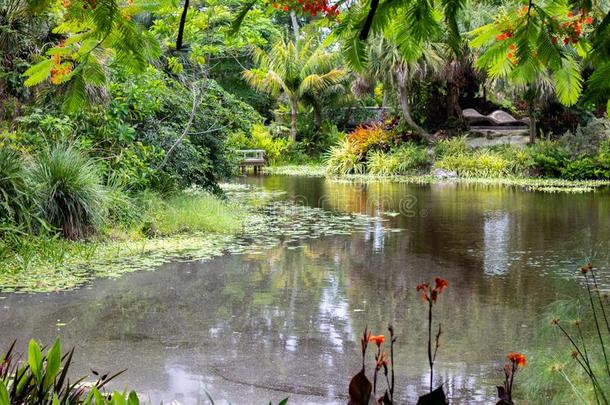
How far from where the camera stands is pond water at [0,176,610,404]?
4.67 meters

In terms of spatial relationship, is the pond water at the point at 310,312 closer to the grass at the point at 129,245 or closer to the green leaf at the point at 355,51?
the grass at the point at 129,245

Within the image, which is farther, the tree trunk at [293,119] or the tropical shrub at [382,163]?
the tree trunk at [293,119]

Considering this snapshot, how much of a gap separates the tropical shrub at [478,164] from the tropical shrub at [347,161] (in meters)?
3.35

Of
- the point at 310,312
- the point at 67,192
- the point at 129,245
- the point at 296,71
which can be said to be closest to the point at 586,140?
the point at 296,71

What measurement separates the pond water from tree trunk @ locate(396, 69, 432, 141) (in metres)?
14.4

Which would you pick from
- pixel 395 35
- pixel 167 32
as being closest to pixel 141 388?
pixel 395 35

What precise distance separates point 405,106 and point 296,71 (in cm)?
632

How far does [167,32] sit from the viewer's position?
10.2m

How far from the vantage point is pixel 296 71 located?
30734 millimetres

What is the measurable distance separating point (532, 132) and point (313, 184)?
822cm

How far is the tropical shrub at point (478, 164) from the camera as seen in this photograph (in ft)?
76.6

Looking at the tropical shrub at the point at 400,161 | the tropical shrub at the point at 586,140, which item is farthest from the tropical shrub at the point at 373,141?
the tropical shrub at the point at 586,140

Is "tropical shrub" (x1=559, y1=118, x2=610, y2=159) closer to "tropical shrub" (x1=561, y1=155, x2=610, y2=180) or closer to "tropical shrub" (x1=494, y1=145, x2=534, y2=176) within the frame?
"tropical shrub" (x1=561, y1=155, x2=610, y2=180)

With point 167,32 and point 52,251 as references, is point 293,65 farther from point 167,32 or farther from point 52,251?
point 52,251
